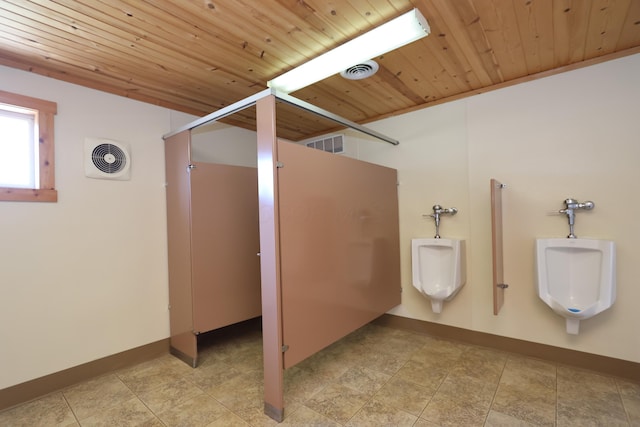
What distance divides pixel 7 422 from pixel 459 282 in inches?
126

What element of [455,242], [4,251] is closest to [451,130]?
[455,242]

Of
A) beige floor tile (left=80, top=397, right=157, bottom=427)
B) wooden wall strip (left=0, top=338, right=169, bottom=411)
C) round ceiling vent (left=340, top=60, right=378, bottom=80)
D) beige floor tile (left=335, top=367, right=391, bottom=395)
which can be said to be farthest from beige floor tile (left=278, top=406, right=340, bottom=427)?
round ceiling vent (left=340, top=60, right=378, bottom=80)

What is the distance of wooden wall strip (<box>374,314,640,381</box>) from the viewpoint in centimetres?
200

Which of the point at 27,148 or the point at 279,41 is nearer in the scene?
the point at 279,41

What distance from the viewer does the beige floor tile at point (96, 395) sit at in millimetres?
1821

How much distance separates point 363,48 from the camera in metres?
1.72

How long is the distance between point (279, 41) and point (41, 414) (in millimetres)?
2730

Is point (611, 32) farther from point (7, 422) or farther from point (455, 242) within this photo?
point (7, 422)

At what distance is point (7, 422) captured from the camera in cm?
171

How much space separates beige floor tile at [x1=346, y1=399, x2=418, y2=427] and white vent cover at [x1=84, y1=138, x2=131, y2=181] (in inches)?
96.5

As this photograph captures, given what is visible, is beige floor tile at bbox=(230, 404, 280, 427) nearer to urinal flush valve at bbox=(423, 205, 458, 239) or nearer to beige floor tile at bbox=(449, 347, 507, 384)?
beige floor tile at bbox=(449, 347, 507, 384)

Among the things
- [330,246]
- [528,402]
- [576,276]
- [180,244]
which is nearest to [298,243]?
[330,246]

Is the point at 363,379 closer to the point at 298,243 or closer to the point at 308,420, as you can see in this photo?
the point at 308,420

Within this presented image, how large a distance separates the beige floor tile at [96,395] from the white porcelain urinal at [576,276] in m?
3.02
